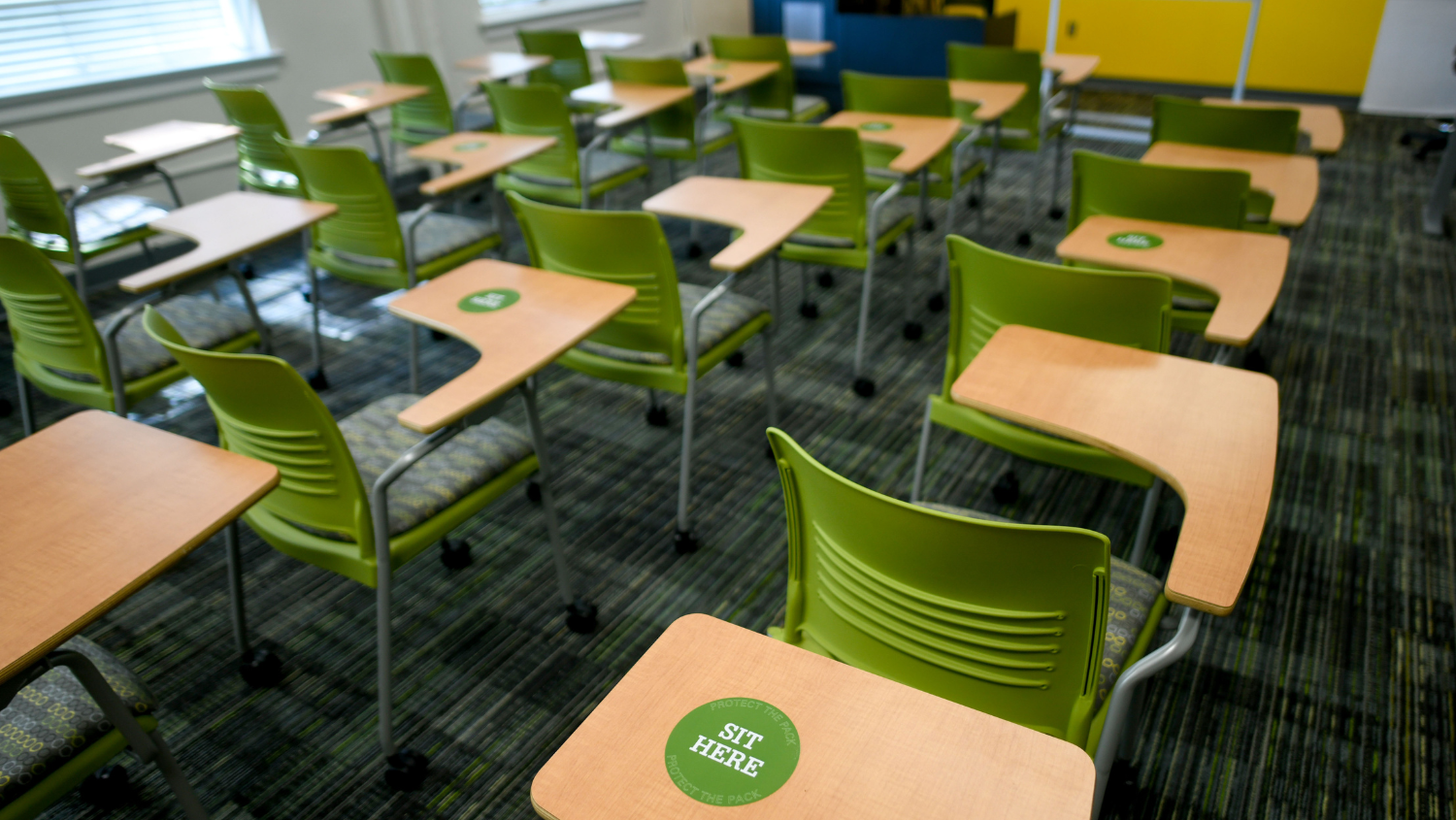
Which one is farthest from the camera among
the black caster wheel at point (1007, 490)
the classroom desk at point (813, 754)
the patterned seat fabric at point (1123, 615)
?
the black caster wheel at point (1007, 490)

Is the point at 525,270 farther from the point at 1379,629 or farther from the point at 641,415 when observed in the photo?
the point at 1379,629

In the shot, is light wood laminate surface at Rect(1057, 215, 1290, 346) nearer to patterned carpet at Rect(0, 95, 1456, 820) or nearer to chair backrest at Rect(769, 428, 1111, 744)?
patterned carpet at Rect(0, 95, 1456, 820)

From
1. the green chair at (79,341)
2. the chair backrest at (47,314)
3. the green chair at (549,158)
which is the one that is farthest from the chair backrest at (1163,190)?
the chair backrest at (47,314)

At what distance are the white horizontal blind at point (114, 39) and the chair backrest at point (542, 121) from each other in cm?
208

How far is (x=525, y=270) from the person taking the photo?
219cm

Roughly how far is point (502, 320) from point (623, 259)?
412mm

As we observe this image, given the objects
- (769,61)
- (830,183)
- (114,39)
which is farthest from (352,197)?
(769,61)

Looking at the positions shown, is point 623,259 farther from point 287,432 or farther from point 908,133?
point 908,133

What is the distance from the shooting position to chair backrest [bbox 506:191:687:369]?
7.02 feet

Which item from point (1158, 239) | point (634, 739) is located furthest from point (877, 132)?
point (634, 739)

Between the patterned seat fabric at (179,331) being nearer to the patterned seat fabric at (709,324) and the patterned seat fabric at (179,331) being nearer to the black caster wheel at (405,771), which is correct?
the patterned seat fabric at (709,324)

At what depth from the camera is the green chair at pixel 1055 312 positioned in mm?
1782

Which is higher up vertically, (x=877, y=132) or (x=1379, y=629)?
(x=877, y=132)

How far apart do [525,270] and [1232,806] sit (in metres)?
1.99
